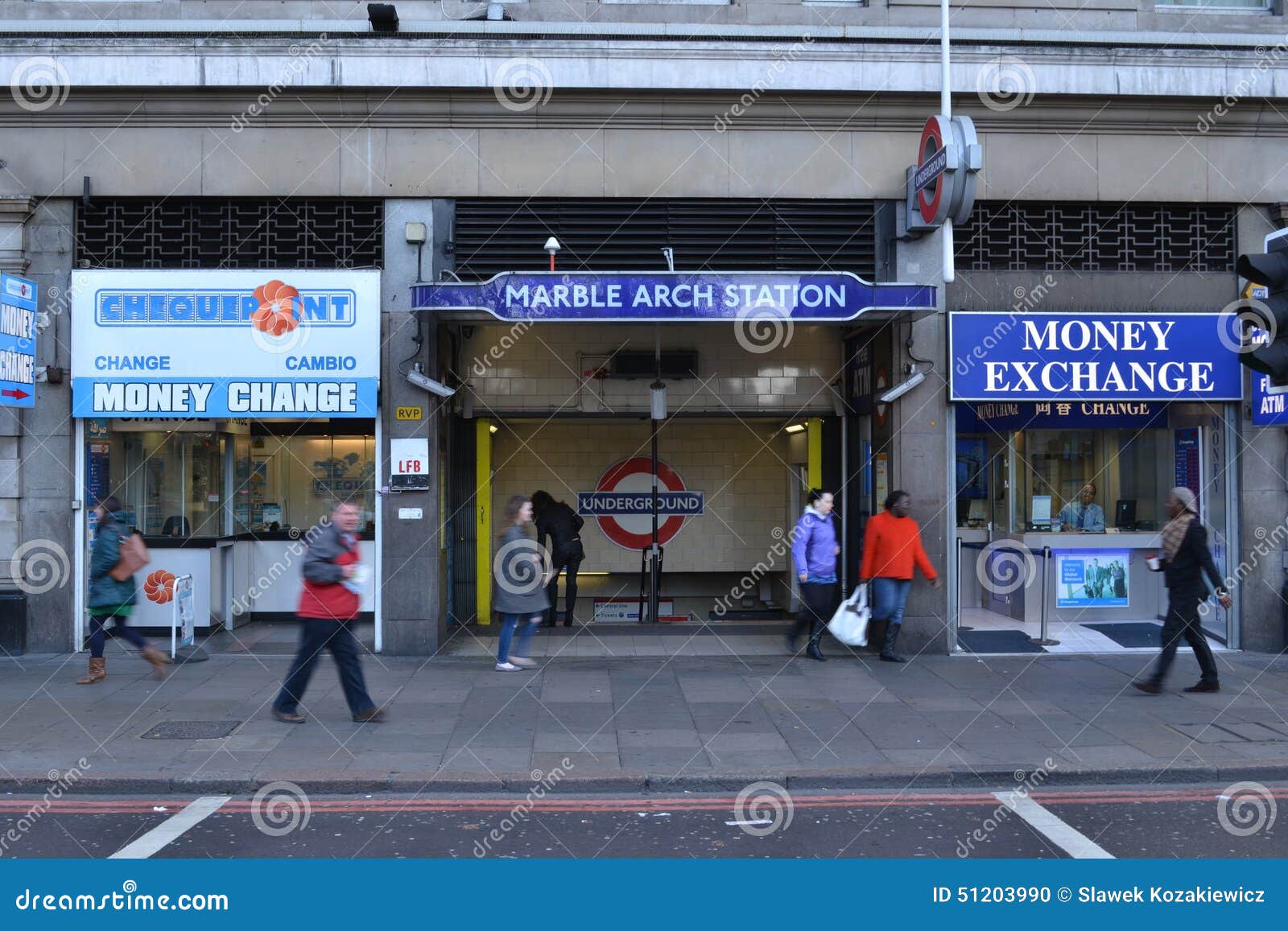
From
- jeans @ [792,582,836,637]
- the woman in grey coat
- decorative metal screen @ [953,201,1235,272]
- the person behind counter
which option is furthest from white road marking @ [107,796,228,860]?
the person behind counter

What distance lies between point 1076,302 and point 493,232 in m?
6.60

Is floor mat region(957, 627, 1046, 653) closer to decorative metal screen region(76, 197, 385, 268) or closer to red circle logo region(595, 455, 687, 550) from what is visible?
red circle logo region(595, 455, 687, 550)

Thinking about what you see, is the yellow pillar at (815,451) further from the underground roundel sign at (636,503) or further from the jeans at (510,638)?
the jeans at (510,638)

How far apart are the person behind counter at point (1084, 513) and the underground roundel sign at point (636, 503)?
4807mm

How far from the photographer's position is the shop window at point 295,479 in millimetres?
14062

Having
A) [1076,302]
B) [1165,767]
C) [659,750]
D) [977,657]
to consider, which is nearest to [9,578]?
[659,750]

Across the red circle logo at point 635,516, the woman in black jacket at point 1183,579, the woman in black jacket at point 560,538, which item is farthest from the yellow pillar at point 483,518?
the woman in black jacket at point 1183,579

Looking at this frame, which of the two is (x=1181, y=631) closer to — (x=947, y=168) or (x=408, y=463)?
(x=947, y=168)

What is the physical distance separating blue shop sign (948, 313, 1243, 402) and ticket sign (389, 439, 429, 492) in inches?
230

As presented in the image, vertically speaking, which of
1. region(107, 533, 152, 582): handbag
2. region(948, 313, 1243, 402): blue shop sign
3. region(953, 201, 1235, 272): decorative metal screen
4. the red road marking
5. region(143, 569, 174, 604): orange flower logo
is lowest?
the red road marking

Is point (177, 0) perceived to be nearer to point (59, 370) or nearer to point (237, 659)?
point (59, 370)

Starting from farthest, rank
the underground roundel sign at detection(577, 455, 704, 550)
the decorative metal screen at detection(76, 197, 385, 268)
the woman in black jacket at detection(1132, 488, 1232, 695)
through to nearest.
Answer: the underground roundel sign at detection(577, 455, 704, 550), the decorative metal screen at detection(76, 197, 385, 268), the woman in black jacket at detection(1132, 488, 1232, 695)

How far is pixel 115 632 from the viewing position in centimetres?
1030

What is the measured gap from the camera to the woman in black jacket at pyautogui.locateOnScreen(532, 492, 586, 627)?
14.1m
